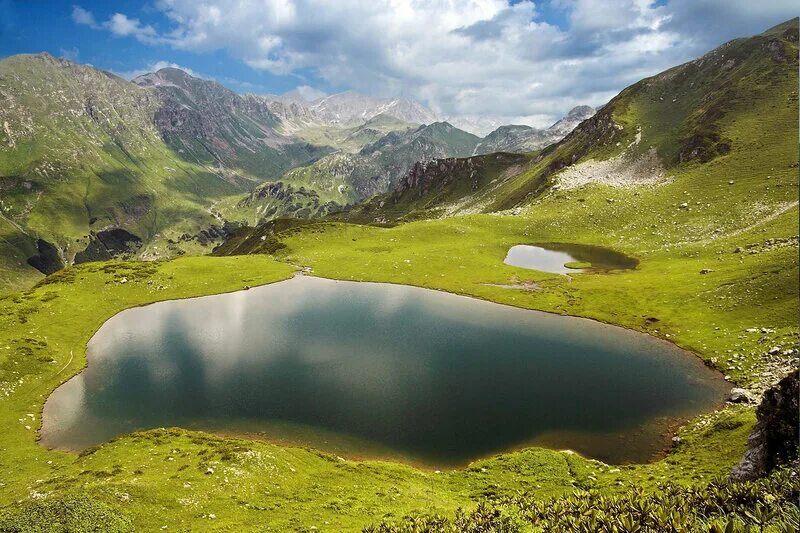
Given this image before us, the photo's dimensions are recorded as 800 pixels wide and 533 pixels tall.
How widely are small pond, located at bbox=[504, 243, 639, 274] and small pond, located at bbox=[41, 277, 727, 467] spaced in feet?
103

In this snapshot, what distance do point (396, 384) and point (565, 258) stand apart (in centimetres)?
7138

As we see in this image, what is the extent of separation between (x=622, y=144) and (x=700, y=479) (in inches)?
6262

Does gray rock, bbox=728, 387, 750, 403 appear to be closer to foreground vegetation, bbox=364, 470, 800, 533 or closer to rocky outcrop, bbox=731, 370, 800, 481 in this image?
rocky outcrop, bbox=731, 370, 800, 481

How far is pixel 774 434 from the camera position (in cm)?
2117

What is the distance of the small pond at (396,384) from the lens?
125ft

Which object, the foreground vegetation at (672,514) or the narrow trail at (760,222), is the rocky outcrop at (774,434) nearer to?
the foreground vegetation at (672,514)

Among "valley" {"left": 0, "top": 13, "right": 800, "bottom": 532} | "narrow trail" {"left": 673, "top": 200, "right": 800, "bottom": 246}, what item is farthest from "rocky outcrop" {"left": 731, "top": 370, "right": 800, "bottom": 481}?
"narrow trail" {"left": 673, "top": 200, "right": 800, "bottom": 246}

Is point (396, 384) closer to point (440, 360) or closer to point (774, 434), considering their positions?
point (440, 360)

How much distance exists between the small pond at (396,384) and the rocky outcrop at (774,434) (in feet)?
42.3

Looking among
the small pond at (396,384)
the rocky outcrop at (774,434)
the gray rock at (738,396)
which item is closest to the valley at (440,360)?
the gray rock at (738,396)

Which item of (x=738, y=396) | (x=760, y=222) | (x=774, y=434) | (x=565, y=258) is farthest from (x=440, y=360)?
(x=760, y=222)

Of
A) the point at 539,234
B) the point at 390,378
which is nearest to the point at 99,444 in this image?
the point at 390,378

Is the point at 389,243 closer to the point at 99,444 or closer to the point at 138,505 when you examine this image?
the point at 99,444

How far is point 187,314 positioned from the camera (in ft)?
246
